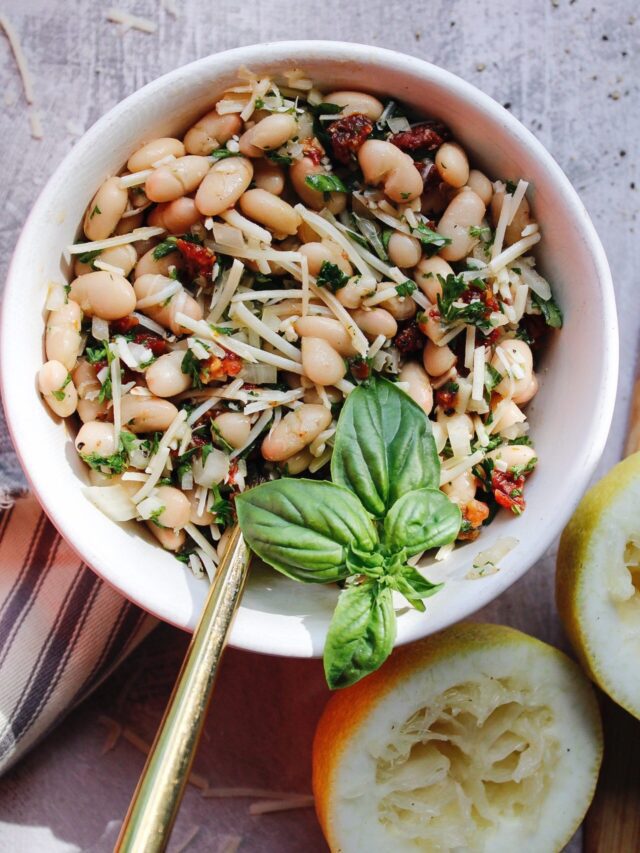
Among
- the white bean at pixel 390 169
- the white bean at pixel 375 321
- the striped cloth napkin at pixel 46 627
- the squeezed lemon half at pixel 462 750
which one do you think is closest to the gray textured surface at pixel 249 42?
the striped cloth napkin at pixel 46 627

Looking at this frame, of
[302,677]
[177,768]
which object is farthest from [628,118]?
[177,768]

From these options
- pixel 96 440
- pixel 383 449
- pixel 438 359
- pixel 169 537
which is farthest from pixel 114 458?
pixel 438 359

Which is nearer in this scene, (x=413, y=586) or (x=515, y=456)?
(x=413, y=586)

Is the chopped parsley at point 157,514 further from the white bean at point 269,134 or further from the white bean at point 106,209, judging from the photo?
the white bean at point 269,134

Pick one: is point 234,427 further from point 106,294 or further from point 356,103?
point 356,103

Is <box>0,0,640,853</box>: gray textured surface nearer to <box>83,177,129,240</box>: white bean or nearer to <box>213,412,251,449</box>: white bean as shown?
<box>83,177,129,240</box>: white bean

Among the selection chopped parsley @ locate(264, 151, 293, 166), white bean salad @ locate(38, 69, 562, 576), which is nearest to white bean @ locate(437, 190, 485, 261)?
white bean salad @ locate(38, 69, 562, 576)
